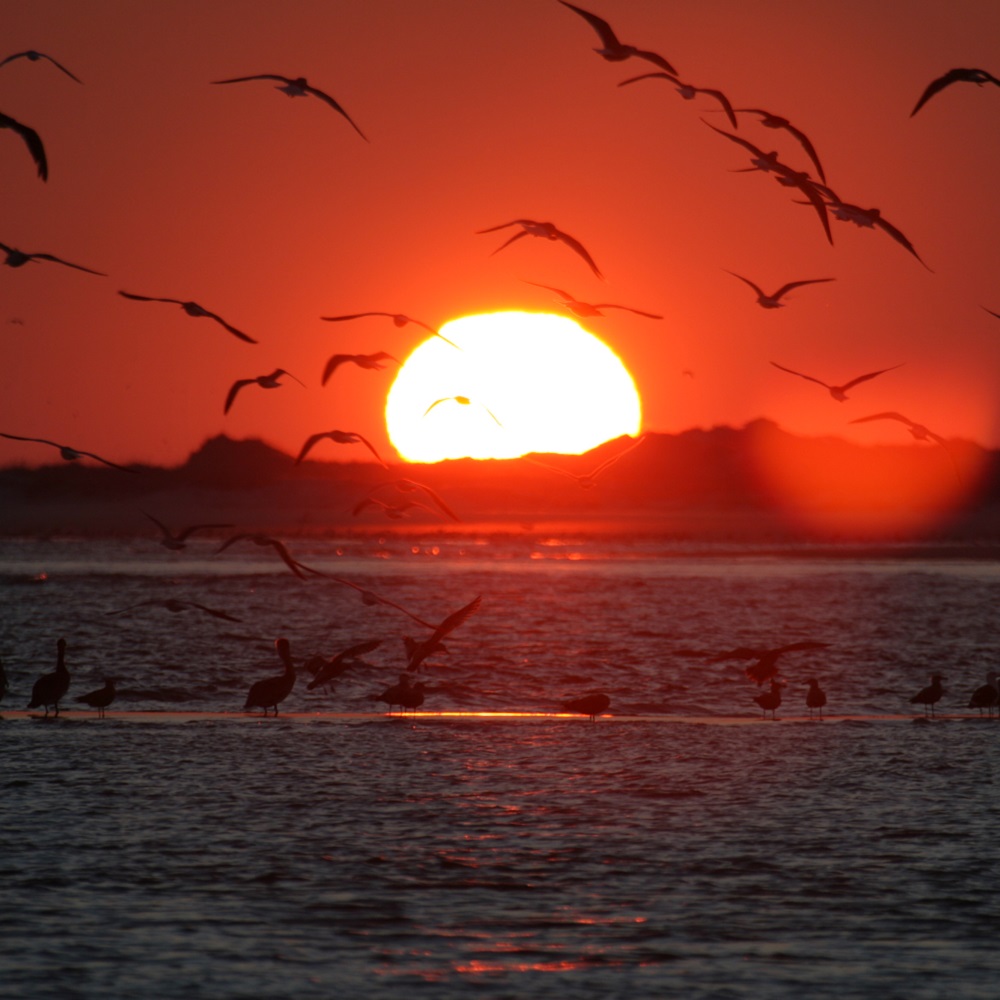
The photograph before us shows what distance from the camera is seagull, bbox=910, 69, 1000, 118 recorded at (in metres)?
15.2

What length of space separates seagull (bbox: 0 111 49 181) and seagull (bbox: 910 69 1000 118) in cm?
767

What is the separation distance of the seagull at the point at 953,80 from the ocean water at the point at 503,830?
22.1ft

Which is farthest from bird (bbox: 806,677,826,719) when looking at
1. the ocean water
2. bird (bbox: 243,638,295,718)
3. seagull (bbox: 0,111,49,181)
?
seagull (bbox: 0,111,49,181)

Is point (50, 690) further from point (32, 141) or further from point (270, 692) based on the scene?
point (32, 141)

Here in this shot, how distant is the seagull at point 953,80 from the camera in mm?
15201

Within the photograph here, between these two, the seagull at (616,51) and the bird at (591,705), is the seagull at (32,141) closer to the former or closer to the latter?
the seagull at (616,51)

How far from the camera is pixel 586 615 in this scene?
44656 mm

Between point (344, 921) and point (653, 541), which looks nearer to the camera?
point (344, 921)

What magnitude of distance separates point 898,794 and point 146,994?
30.3 ft

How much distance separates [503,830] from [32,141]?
7.53 metres

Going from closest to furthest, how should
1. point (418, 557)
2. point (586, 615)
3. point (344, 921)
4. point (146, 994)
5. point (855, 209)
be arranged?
point (146, 994) → point (344, 921) → point (855, 209) → point (586, 615) → point (418, 557)

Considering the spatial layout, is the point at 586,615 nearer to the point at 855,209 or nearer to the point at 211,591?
the point at 211,591

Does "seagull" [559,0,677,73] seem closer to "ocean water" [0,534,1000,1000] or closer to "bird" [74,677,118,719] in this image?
"ocean water" [0,534,1000,1000]

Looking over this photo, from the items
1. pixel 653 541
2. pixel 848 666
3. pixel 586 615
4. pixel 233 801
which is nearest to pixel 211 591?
pixel 586 615
